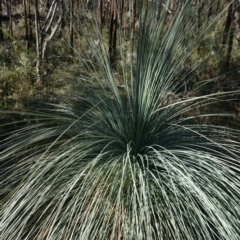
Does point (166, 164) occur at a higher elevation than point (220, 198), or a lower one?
higher

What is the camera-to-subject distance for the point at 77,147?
165cm

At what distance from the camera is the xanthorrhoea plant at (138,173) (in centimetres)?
148

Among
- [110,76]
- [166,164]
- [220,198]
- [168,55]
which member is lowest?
[220,198]

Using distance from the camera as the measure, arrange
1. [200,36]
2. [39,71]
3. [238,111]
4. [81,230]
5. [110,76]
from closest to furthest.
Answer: [81,230] < [200,36] < [110,76] < [238,111] < [39,71]

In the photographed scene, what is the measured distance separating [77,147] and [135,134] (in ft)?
0.97

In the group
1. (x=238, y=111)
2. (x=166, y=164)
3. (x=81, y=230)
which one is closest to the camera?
(x=81, y=230)

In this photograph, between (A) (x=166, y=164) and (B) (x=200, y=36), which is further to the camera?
(B) (x=200, y=36)

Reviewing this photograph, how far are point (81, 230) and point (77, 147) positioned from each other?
37 centimetres

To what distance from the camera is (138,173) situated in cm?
160

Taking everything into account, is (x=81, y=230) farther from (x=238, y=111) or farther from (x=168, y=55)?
(x=238, y=111)

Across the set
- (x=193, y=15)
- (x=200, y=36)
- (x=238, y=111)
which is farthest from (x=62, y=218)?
(x=238, y=111)

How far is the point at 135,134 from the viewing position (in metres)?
1.76

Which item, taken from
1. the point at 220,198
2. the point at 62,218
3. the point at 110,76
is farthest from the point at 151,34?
the point at 62,218

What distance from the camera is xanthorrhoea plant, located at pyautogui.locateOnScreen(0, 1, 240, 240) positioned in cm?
148
